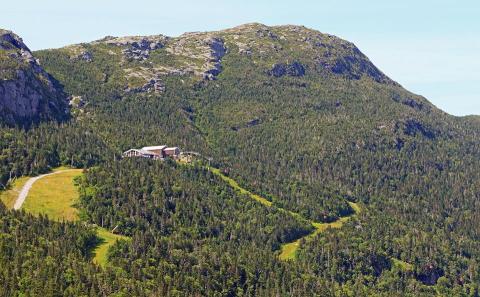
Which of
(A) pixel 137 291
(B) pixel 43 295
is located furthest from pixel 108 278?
(B) pixel 43 295

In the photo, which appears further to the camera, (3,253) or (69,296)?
(3,253)

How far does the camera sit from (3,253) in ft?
654

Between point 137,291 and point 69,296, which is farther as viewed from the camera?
point 137,291

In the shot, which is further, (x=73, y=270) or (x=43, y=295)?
(x=73, y=270)

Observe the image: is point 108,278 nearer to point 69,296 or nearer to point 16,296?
point 69,296

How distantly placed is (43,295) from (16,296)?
8.47 metres

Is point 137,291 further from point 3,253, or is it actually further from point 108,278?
point 3,253

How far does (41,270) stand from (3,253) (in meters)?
19.6

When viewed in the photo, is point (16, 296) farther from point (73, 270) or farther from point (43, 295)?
point (73, 270)

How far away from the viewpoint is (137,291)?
198 metres

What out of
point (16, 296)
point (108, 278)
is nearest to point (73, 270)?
point (108, 278)

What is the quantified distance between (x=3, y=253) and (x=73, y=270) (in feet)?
79.3

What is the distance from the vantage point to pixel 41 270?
18888 centimetres

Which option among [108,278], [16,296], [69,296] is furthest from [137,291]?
[16,296]
